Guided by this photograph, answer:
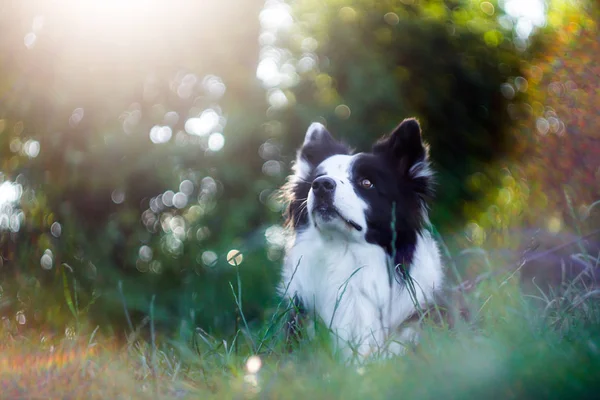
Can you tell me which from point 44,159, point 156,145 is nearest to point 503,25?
point 156,145

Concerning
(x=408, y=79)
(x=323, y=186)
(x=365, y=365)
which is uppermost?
(x=408, y=79)

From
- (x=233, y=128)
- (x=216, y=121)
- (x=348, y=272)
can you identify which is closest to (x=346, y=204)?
(x=348, y=272)

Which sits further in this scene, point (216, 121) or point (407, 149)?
point (216, 121)

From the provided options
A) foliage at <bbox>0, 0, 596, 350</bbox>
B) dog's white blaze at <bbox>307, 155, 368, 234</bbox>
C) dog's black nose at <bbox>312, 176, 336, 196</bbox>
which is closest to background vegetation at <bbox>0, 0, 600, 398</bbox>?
foliage at <bbox>0, 0, 596, 350</bbox>

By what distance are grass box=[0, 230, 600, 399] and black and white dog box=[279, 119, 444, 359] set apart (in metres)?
0.64

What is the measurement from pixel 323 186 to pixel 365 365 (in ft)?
4.62

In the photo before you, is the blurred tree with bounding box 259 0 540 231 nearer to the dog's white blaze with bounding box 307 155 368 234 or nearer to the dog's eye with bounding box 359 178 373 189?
the dog's eye with bounding box 359 178 373 189

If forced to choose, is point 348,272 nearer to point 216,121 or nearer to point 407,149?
point 407,149

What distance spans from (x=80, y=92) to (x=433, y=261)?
396 centimetres

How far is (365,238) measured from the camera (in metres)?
4.13

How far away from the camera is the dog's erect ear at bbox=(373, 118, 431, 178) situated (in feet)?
14.5

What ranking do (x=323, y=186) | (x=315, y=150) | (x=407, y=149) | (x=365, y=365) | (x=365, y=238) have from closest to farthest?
1. (x=365, y=365)
2. (x=323, y=186)
3. (x=365, y=238)
4. (x=407, y=149)
5. (x=315, y=150)

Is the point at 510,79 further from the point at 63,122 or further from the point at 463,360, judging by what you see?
the point at 463,360

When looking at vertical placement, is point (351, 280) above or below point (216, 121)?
→ below
